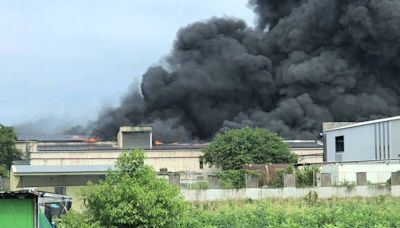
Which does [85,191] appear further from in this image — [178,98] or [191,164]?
[178,98]

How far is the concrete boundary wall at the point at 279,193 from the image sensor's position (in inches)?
1219

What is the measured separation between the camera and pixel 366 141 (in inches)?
1954

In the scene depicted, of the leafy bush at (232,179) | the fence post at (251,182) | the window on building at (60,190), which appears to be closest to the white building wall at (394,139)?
the leafy bush at (232,179)

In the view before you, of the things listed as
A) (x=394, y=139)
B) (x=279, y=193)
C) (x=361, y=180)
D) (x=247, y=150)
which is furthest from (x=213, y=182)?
(x=247, y=150)

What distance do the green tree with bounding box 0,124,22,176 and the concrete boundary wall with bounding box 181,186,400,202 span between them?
4152 centimetres

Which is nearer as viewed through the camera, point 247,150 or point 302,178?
point 302,178

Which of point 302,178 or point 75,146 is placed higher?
point 75,146

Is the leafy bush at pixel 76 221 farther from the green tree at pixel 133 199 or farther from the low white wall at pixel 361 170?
the low white wall at pixel 361 170

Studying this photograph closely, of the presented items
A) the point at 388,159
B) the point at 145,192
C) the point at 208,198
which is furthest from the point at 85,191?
the point at 388,159

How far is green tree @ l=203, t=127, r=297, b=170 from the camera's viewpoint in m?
57.7

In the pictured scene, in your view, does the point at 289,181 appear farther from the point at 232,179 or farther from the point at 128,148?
the point at 128,148

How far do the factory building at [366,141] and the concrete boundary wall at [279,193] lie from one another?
1531 centimetres

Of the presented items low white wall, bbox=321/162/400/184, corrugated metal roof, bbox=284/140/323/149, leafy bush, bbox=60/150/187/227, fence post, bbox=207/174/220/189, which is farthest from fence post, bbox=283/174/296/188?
corrugated metal roof, bbox=284/140/323/149

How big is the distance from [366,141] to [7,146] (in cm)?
3977
